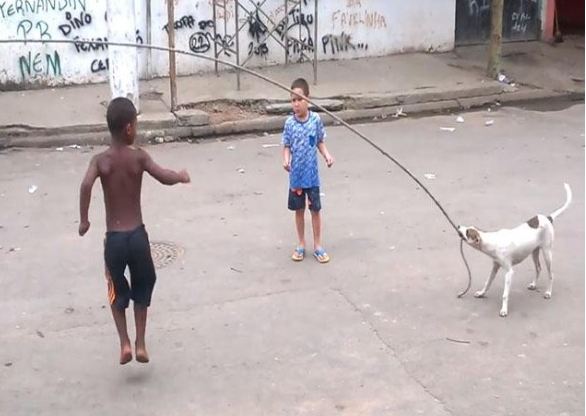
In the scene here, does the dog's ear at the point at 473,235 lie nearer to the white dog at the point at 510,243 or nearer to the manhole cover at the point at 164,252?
the white dog at the point at 510,243

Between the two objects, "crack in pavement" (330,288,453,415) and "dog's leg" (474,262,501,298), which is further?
"dog's leg" (474,262,501,298)

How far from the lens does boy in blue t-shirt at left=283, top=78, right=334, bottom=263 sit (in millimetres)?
6773

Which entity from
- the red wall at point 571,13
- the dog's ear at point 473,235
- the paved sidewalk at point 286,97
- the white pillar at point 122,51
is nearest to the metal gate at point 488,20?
the paved sidewalk at point 286,97

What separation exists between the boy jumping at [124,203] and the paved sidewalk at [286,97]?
6.06 meters

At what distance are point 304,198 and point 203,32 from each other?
7023 mm

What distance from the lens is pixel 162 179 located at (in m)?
4.95

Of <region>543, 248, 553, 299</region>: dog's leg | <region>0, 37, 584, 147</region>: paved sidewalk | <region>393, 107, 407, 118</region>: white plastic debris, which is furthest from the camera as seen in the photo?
<region>393, 107, 407, 118</region>: white plastic debris

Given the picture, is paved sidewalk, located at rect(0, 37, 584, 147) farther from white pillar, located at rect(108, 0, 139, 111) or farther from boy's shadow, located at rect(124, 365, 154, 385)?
boy's shadow, located at rect(124, 365, 154, 385)

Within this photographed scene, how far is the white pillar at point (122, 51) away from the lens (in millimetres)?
10688

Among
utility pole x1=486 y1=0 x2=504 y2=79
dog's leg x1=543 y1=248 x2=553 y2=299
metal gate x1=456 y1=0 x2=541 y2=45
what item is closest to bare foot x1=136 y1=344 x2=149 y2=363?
dog's leg x1=543 y1=248 x2=553 y2=299

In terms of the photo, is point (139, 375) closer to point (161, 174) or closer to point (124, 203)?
point (124, 203)

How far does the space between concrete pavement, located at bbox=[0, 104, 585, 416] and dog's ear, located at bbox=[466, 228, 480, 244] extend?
0.47 meters

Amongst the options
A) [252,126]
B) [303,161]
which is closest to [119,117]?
[303,161]

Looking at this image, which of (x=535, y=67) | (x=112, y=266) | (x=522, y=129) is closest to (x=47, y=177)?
(x=112, y=266)
